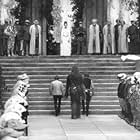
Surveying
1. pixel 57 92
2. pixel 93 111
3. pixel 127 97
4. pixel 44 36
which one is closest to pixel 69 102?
pixel 93 111

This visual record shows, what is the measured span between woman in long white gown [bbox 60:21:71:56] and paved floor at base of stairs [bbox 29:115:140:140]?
8.53m

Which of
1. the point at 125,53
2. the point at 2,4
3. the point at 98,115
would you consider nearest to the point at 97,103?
the point at 98,115

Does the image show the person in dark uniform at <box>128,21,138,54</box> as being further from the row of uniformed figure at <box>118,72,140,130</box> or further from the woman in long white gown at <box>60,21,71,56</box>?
the row of uniformed figure at <box>118,72,140,130</box>

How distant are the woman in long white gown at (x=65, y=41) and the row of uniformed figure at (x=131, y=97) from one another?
9.61 m

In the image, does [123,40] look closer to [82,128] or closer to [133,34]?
[133,34]

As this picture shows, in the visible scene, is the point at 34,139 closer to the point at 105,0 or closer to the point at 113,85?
the point at 113,85

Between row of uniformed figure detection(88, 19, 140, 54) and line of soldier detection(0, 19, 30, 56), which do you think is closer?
line of soldier detection(0, 19, 30, 56)

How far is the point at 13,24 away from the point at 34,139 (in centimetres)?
1446

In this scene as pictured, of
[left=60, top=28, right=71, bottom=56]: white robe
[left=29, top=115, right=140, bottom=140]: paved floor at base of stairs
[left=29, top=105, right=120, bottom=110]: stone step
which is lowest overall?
[left=29, top=115, right=140, bottom=140]: paved floor at base of stairs

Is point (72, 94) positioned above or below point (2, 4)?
below

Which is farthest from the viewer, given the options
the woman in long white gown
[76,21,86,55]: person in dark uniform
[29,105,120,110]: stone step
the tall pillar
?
the tall pillar

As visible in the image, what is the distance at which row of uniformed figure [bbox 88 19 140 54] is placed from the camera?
82.4ft

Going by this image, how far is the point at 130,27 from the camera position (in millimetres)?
24969

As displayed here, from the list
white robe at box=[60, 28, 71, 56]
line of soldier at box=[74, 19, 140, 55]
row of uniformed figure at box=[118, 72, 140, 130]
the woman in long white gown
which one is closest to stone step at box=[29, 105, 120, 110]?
row of uniformed figure at box=[118, 72, 140, 130]
